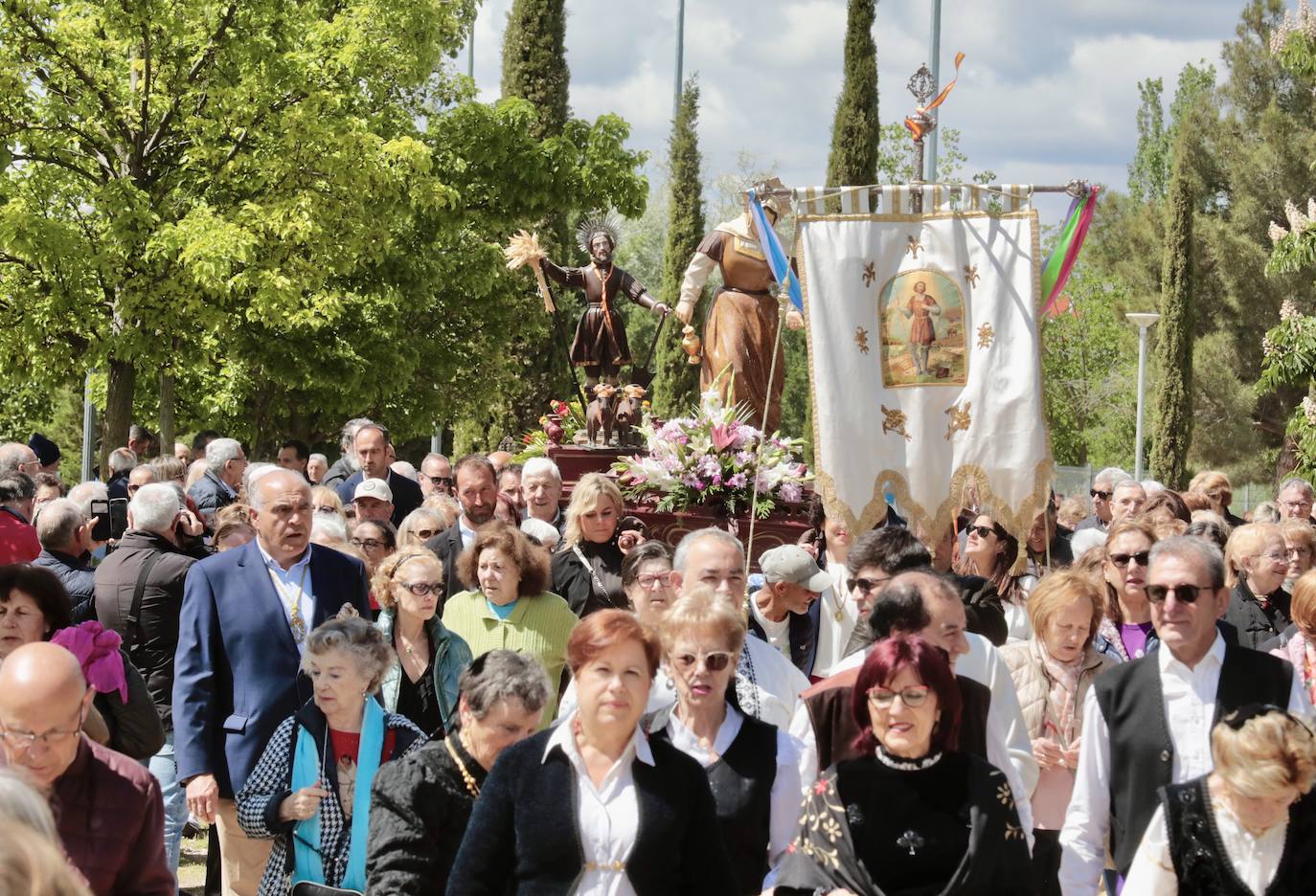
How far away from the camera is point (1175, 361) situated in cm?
3381

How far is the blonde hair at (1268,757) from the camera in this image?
12.9 feet

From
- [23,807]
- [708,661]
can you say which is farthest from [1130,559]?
[23,807]

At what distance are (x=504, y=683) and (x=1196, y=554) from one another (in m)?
2.08

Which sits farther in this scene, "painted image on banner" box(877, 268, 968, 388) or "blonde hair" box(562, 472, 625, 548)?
"painted image on banner" box(877, 268, 968, 388)

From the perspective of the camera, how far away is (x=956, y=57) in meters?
9.59

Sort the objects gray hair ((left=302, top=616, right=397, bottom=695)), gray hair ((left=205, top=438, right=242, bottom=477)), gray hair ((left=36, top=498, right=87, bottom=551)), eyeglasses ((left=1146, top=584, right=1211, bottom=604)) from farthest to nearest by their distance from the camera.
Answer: gray hair ((left=205, top=438, right=242, bottom=477)), gray hair ((left=36, top=498, right=87, bottom=551)), gray hair ((left=302, top=616, right=397, bottom=695)), eyeglasses ((left=1146, top=584, right=1211, bottom=604))

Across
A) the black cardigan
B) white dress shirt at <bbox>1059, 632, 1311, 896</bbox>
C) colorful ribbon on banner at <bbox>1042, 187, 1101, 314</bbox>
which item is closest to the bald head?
the black cardigan

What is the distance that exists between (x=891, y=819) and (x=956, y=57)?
675 centimetres

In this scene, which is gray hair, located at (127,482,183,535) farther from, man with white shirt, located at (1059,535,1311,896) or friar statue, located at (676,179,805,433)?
friar statue, located at (676,179,805,433)

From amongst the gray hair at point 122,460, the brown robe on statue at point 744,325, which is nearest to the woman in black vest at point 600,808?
the gray hair at point 122,460

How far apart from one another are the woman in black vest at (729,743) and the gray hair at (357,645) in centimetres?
103

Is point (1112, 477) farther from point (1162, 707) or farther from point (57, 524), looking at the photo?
point (57, 524)

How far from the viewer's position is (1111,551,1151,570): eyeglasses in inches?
255

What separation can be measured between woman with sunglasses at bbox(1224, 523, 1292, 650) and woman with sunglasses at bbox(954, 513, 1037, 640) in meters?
0.94
